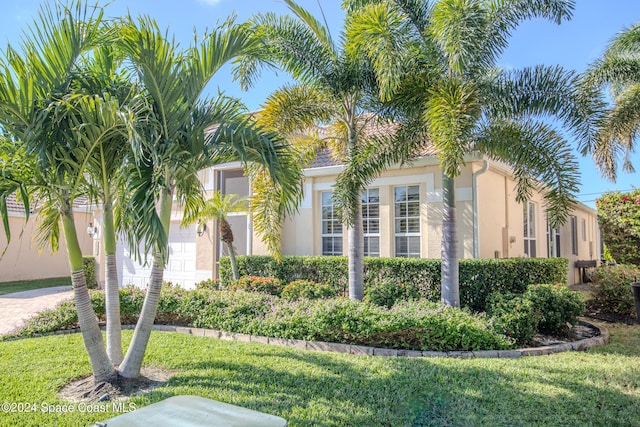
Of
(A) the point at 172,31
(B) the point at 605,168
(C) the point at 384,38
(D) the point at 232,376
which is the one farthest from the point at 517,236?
(A) the point at 172,31

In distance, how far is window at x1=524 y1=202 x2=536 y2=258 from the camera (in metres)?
14.1

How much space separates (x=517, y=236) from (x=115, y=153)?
1186cm

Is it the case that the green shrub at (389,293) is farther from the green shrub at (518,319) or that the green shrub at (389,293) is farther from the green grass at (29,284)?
the green grass at (29,284)

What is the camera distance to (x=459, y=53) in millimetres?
7141

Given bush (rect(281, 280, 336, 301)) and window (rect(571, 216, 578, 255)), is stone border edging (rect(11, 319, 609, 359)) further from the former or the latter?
window (rect(571, 216, 578, 255))

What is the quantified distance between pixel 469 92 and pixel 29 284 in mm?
21051

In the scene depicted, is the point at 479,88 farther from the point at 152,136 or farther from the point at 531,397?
the point at 152,136

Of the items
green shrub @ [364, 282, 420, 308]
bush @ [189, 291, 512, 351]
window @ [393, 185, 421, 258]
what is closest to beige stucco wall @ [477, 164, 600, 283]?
window @ [393, 185, 421, 258]

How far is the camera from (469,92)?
782 cm

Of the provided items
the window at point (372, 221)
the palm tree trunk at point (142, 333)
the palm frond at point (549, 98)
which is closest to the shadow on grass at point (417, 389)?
the palm tree trunk at point (142, 333)

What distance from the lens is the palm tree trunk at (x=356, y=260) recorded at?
9273 mm

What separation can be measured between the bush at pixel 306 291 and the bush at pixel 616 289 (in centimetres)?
712

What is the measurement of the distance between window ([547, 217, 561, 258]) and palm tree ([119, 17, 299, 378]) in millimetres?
13514

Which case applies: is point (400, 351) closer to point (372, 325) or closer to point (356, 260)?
point (372, 325)
